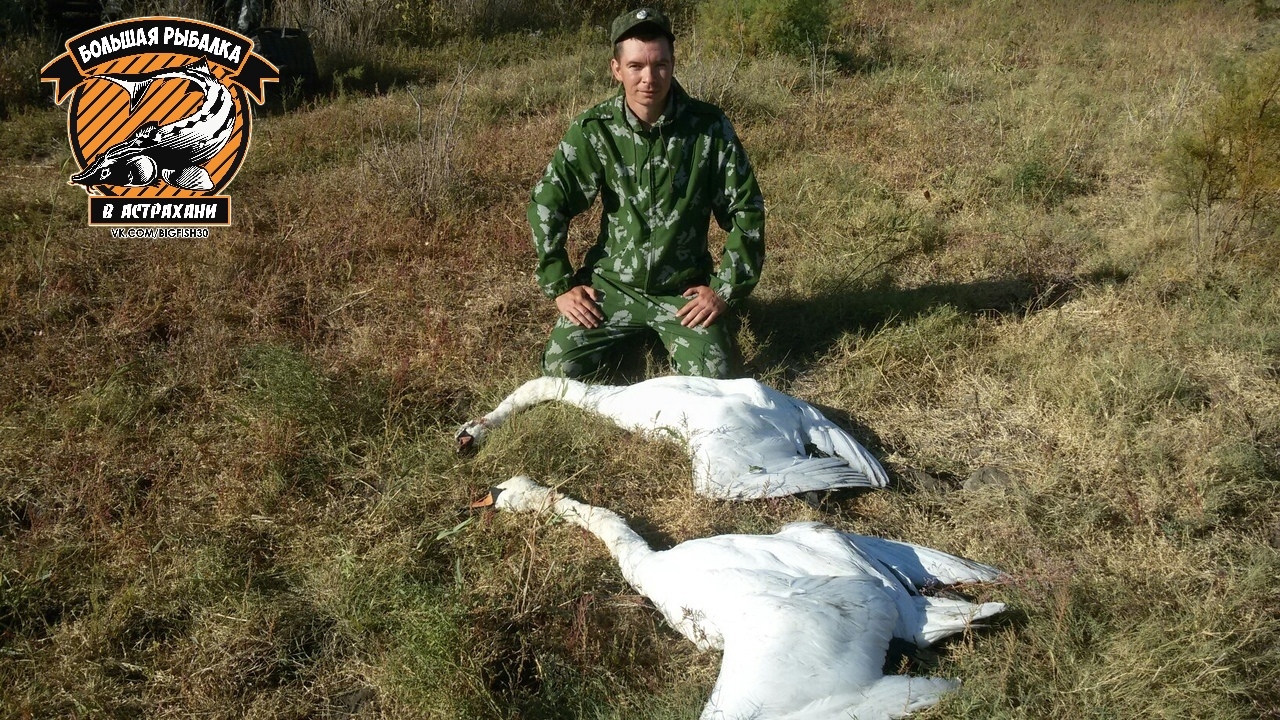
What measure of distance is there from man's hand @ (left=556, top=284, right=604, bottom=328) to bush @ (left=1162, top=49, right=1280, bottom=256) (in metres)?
3.13

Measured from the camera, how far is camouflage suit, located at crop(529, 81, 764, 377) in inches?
142

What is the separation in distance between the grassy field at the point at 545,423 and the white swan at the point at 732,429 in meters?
0.09

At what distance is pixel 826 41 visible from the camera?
7.48 meters

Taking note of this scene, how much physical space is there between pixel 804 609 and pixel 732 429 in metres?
0.95

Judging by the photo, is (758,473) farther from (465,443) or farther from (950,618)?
(465,443)

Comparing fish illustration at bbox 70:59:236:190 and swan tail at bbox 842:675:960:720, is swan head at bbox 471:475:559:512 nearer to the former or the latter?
swan tail at bbox 842:675:960:720

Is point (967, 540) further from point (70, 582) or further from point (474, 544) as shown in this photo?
point (70, 582)

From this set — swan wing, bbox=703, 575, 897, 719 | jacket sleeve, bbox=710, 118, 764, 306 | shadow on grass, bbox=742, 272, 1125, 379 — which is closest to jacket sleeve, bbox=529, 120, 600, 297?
jacket sleeve, bbox=710, 118, 764, 306

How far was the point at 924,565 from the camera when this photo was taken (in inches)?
99.9

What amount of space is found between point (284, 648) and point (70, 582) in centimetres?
78

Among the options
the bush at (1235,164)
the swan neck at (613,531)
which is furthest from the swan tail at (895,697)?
the bush at (1235,164)

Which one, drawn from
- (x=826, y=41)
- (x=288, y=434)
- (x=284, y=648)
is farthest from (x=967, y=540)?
(x=826, y=41)

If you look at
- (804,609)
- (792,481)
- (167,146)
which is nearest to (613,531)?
(792,481)

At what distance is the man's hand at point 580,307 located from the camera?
367 cm
